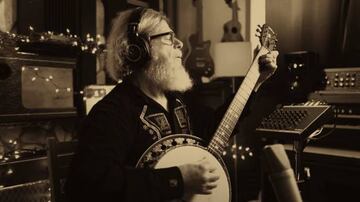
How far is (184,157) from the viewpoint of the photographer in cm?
156

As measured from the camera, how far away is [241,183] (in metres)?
3.77

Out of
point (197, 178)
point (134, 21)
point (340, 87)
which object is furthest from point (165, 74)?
point (340, 87)

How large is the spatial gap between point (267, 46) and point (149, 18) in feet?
1.92

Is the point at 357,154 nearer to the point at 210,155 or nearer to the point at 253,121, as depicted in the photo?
the point at 210,155

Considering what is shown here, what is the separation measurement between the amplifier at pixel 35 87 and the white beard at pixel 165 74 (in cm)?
95

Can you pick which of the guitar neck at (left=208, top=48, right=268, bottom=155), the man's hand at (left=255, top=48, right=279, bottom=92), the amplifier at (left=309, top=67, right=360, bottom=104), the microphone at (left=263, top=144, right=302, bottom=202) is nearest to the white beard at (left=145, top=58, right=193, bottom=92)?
the guitar neck at (left=208, top=48, right=268, bottom=155)

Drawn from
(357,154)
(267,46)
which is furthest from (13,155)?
(357,154)

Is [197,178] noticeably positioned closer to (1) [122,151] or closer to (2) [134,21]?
(1) [122,151]

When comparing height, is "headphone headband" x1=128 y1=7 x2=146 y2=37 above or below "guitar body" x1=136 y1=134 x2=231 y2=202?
above

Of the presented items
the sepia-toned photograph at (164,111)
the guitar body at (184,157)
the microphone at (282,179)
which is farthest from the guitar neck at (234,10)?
the microphone at (282,179)

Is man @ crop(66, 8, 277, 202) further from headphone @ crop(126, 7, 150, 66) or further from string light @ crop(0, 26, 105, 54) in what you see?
string light @ crop(0, 26, 105, 54)

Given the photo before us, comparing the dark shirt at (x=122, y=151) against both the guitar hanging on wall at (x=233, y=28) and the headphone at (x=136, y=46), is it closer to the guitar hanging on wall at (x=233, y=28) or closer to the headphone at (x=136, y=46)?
the headphone at (x=136, y=46)

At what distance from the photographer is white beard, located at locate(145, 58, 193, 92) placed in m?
1.77

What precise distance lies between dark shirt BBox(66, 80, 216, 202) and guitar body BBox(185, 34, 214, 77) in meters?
2.46
